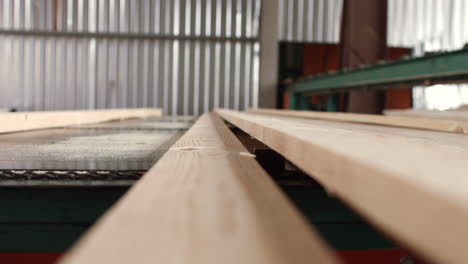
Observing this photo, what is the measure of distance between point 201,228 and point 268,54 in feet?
24.3

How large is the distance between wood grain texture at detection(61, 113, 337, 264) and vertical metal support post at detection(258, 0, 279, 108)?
699 centimetres

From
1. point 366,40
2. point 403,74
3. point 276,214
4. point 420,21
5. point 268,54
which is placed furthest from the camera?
point 420,21

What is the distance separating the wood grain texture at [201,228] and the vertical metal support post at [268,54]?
699 centimetres

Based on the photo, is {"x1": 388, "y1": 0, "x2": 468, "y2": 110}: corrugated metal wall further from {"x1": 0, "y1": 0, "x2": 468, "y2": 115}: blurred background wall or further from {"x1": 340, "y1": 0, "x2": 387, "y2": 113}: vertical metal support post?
{"x1": 340, "y1": 0, "x2": 387, "y2": 113}: vertical metal support post

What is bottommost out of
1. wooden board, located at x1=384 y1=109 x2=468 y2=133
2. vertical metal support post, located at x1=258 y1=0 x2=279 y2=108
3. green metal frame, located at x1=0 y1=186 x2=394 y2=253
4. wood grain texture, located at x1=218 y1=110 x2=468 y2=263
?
green metal frame, located at x1=0 y1=186 x2=394 y2=253

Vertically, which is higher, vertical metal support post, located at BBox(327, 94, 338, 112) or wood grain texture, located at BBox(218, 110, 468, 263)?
vertical metal support post, located at BBox(327, 94, 338, 112)

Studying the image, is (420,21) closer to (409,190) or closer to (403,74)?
(403,74)

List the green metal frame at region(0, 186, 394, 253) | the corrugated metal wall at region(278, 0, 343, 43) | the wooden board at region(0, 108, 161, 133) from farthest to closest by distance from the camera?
1. the corrugated metal wall at region(278, 0, 343, 43)
2. the wooden board at region(0, 108, 161, 133)
3. the green metal frame at region(0, 186, 394, 253)

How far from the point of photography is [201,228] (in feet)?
1.68

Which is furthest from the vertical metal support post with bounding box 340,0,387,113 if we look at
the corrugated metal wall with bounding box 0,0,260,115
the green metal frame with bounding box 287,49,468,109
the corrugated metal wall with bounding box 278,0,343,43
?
the corrugated metal wall with bounding box 0,0,260,115

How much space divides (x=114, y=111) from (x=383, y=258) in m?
3.86

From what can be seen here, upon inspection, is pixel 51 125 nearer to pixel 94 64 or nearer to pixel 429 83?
pixel 429 83

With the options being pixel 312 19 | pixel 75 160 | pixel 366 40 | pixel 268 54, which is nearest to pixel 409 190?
pixel 75 160

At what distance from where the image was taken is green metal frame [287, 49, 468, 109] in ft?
10.8
